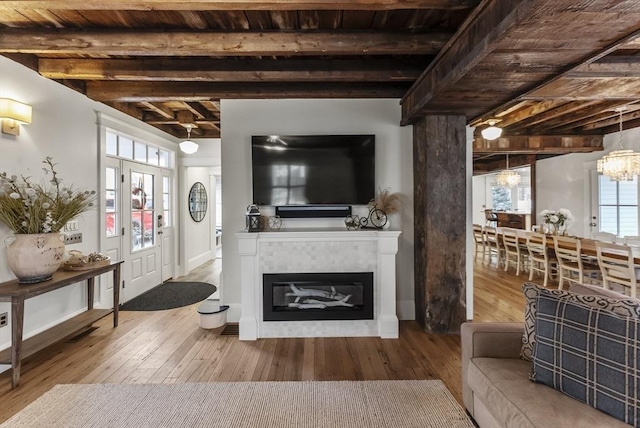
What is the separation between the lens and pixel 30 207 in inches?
103

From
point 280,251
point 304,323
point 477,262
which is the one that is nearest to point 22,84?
point 280,251

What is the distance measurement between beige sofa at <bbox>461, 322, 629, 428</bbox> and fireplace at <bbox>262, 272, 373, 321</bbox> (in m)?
1.41

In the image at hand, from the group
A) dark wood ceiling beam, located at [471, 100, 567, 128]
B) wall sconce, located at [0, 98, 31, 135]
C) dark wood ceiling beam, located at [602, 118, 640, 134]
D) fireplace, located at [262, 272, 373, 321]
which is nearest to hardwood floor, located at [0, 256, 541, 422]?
fireplace, located at [262, 272, 373, 321]

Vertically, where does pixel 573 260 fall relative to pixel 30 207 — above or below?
below

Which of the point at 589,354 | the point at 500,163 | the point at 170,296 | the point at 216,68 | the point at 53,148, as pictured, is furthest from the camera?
the point at 500,163

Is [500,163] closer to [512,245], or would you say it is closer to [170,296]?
[512,245]

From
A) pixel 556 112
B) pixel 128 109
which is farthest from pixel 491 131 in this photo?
pixel 128 109

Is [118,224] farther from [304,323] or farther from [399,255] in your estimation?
[399,255]

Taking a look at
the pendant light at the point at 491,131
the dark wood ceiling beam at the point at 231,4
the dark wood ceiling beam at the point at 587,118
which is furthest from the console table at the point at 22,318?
the dark wood ceiling beam at the point at 587,118

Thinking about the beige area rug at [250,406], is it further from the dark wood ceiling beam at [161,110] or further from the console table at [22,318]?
the dark wood ceiling beam at [161,110]

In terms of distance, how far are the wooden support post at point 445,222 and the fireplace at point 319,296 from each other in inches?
27.4

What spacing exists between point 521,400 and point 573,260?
4166 mm

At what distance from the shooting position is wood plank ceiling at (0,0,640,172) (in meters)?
1.73

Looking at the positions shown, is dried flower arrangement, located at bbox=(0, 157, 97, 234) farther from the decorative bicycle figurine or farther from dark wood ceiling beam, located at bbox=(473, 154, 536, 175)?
dark wood ceiling beam, located at bbox=(473, 154, 536, 175)
